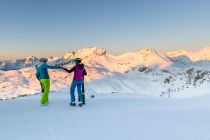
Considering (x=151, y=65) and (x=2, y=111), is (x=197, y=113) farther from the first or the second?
(x=151, y=65)

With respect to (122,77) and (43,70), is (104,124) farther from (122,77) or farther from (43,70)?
(122,77)

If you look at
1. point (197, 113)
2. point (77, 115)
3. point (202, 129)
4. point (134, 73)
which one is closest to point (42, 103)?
point (77, 115)

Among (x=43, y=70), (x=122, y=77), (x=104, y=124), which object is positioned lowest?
(x=122, y=77)

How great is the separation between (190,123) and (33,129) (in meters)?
5.37

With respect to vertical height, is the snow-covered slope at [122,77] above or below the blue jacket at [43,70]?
below

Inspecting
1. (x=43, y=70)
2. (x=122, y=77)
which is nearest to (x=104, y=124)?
(x=43, y=70)

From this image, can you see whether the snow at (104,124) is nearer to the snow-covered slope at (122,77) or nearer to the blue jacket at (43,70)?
the blue jacket at (43,70)

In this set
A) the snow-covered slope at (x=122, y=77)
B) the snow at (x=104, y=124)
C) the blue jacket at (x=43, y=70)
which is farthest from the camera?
the snow-covered slope at (x=122, y=77)

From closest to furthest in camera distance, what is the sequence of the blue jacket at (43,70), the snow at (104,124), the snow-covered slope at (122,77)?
the snow at (104,124), the blue jacket at (43,70), the snow-covered slope at (122,77)

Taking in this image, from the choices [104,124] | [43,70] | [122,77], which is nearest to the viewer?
[104,124]

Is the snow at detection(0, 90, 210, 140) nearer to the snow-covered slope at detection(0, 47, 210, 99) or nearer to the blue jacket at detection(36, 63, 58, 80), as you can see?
the blue jacket at detection(36, 63, 58, 80)

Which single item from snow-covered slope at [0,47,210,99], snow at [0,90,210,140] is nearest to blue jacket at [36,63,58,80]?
snow at [0,90,210,140]

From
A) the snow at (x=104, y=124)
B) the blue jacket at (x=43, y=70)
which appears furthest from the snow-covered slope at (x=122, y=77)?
the snow at (x=104, y=124)

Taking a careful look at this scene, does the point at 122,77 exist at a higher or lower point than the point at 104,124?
lower
